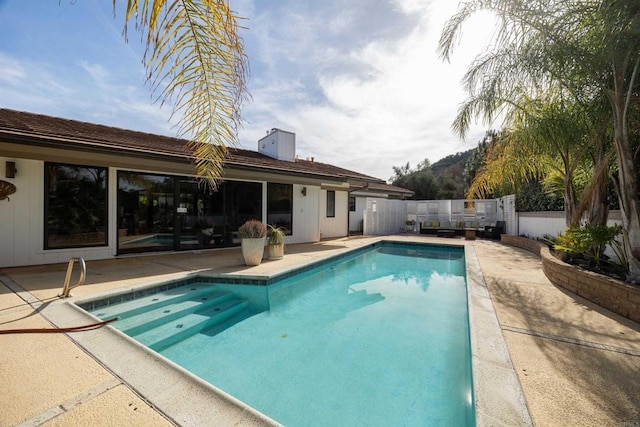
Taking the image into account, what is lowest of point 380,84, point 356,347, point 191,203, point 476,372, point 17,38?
point 356,347

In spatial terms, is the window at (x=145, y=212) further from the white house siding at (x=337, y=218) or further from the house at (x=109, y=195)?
the white house siding at (x=337, y=218)

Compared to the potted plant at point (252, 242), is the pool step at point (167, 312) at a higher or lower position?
lower

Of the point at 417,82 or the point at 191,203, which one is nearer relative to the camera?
the point at 417,82

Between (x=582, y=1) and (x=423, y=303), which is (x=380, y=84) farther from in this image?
(x=423, y=303)

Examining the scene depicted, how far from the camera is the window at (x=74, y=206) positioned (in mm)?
6988

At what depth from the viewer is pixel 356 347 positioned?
404cm

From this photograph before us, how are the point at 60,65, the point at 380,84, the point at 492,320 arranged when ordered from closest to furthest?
1. the point at 60,65
2. the point at 492,320
3. the point at 380,84

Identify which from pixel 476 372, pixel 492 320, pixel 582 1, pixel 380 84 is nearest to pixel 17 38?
pixel 476 372

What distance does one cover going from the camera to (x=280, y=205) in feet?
39.2

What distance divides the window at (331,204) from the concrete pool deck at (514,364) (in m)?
10.2

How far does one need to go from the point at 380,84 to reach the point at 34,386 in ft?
32.6

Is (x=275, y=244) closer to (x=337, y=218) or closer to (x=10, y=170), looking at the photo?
(x=10, y=170)

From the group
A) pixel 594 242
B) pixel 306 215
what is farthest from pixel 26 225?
pixel 594 242

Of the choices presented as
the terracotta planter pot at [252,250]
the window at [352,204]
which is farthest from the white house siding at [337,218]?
the terracotta planter pot at [252,250]
